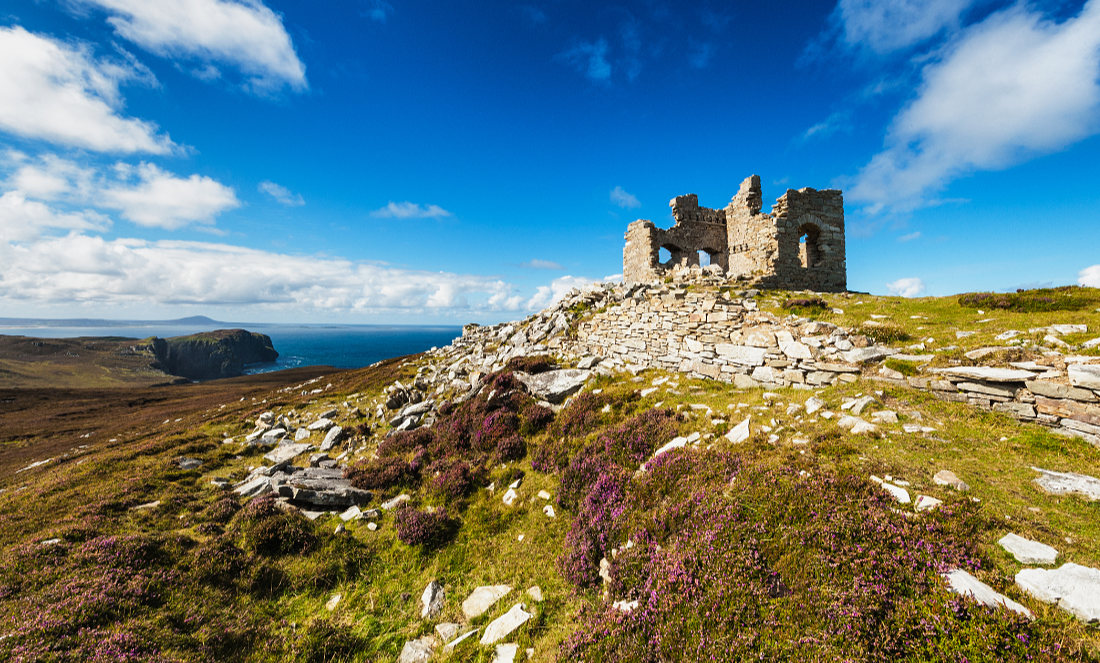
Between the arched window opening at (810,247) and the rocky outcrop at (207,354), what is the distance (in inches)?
7614

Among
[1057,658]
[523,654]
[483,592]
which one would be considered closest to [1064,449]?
[1057,658]

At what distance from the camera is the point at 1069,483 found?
4988 millimetres

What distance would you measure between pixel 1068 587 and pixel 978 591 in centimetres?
71

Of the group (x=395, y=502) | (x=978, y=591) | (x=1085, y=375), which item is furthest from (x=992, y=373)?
(x=395, y=502)

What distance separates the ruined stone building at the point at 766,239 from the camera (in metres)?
20.1

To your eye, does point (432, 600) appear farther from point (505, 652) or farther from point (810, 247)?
point (810, 247)

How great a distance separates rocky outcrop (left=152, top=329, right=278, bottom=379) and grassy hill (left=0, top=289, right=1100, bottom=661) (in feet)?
616

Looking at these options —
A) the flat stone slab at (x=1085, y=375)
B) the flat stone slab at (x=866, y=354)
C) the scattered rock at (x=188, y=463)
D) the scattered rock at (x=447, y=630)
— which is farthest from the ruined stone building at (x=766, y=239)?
the scattered rock at (x=188, y=463)

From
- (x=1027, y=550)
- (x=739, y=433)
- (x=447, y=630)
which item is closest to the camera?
(x=1027, y=550)

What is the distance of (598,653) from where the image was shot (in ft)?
15.6

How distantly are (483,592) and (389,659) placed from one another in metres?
1.62

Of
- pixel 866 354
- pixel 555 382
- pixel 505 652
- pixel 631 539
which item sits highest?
pixel 866 354

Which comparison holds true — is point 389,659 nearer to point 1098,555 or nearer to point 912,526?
point 912,526

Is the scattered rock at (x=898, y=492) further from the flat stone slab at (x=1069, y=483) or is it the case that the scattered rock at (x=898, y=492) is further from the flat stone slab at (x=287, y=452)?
the flat stone slab at (x=287, y=452)
